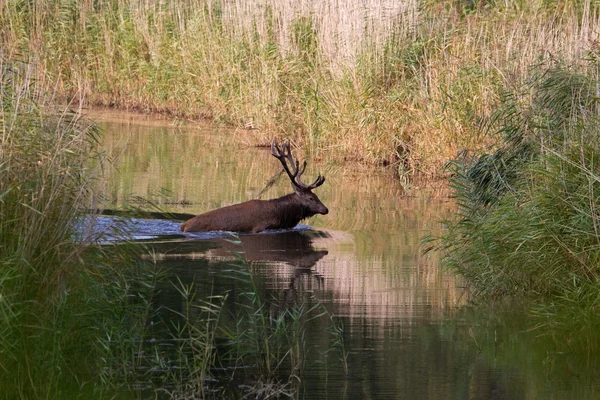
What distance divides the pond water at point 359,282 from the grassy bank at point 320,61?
2.80 ft

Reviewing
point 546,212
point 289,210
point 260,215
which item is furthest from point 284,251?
point 546,212

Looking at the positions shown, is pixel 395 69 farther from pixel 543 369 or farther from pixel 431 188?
pixel 543 369

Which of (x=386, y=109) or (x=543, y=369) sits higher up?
(x=386, y=109)

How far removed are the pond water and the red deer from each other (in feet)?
0.58

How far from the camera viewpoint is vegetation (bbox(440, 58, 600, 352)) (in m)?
8.73

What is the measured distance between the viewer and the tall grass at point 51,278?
648 cm

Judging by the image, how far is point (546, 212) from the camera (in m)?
9.06

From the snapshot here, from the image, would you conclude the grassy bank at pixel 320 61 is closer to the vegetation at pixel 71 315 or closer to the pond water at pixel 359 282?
the pond water at pixel 359 282

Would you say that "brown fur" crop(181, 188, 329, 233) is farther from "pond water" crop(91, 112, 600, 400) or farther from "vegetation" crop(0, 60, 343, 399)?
"vegetation" crop(0, 60, 343, 399)

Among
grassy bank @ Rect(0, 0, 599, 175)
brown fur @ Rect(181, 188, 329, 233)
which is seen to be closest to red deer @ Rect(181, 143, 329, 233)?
brown fur @ Rect(181, 188, 329, 233)

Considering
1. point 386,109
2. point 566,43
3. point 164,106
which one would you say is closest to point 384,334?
point 566,43

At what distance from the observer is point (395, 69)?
1798 cm

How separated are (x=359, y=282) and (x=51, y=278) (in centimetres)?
376

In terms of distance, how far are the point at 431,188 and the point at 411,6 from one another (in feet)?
12.7
